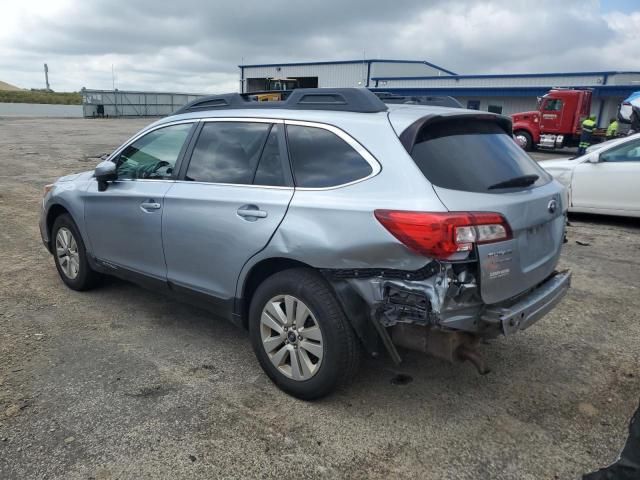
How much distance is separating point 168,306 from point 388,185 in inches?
105

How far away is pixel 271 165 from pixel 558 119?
70.1ft

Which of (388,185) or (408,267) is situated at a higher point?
(388,185)

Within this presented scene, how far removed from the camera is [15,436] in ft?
9.16

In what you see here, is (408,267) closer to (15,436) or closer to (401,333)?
(401,333)

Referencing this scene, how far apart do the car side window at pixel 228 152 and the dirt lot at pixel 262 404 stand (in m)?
1.25

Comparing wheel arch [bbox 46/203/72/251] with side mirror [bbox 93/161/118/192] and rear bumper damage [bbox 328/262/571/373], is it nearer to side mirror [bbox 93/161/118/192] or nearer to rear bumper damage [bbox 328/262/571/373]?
side mirror [bbox 93/161/118/192]

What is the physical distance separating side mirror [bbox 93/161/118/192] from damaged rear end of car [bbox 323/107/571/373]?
7.50 ft

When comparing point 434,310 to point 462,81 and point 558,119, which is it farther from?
point 462,81

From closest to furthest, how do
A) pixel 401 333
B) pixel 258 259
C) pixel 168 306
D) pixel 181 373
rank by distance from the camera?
pixel 401 333 < pixel 258 259 < pixel 181 373 < pixel 168 306

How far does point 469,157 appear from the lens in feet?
9.88

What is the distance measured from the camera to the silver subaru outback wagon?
267cm

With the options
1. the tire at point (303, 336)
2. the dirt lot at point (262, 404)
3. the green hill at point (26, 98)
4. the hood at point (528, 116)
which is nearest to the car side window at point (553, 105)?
the hood at point (528, 116)

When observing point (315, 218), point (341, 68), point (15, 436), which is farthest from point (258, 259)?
point (341, 68)

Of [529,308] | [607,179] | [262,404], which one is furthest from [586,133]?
[262,404]
